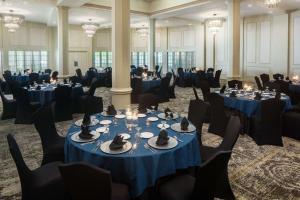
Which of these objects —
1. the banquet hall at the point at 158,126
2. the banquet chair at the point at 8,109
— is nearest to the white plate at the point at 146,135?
the banquet hall at the point at 158,126

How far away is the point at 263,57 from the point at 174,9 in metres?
5.36

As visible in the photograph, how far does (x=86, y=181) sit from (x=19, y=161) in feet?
2.91

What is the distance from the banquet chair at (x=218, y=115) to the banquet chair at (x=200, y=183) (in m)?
2.44

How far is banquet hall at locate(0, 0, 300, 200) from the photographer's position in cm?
245

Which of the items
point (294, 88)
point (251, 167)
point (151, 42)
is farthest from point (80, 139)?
point (151, 42)

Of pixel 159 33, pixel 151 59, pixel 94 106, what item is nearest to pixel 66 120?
pixel 94 106

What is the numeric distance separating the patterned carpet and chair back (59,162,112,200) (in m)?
1.69

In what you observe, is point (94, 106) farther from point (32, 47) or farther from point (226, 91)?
point (32, 47)

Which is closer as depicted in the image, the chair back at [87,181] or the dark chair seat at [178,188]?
the chair back at [87,181]

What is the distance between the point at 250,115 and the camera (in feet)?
17.8

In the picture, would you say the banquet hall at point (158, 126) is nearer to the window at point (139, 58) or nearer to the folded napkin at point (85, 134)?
the folded napkin at point (85, 134)

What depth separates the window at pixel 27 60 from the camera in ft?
50.5

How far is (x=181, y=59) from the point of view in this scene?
17750 millimetres

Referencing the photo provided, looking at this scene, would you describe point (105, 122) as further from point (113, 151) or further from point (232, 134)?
point (232, 134)
